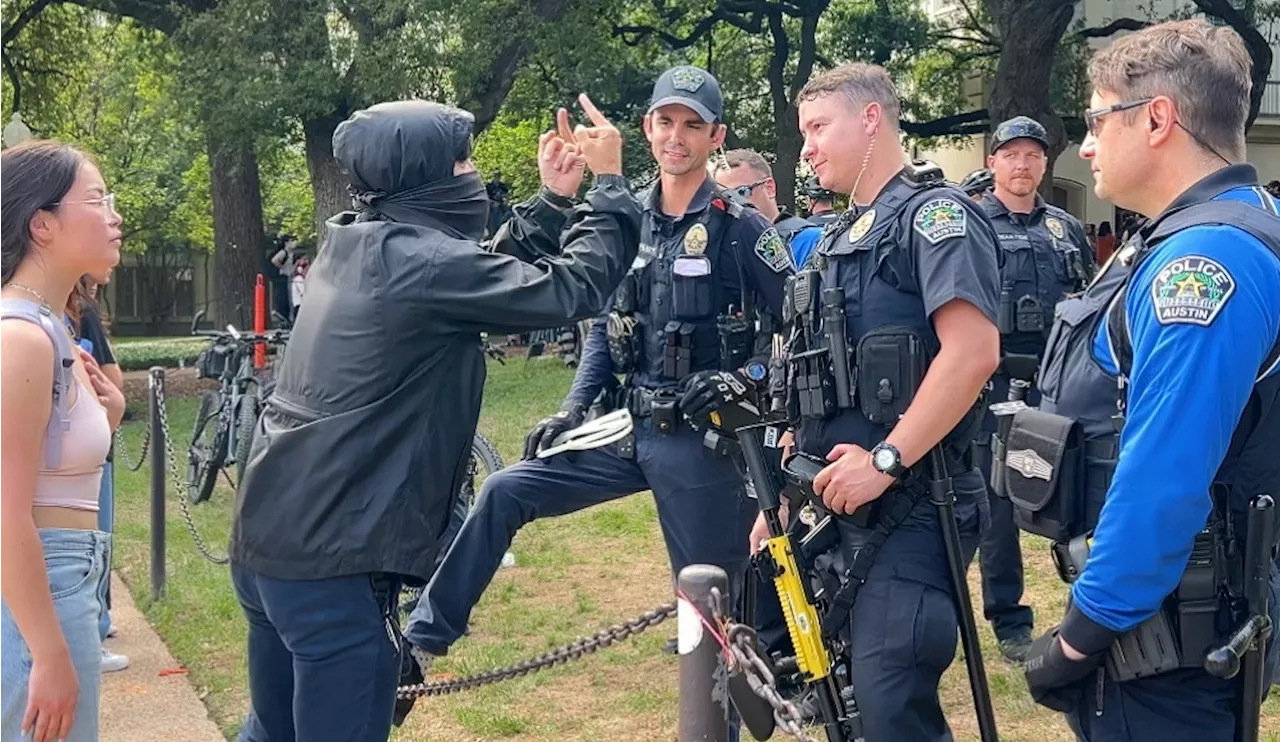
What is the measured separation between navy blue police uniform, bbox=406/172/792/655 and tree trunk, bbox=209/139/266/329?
16892 millimetres

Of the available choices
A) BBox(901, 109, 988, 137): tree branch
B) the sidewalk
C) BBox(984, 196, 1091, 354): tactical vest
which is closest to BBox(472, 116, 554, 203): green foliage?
BBox(901, 109, 988, 137): tree branch

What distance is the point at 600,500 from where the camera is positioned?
5328 mm

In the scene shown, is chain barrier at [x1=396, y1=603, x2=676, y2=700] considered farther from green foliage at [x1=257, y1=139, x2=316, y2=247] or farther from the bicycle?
green foliage at [x1=257, y1=139, x2=316, y2=247]

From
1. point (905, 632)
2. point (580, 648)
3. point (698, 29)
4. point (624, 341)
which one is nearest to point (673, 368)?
point (624, 341)

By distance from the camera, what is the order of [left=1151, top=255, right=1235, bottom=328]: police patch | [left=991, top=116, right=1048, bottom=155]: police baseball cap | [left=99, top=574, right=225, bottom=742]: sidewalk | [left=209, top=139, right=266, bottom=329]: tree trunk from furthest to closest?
1. [left=209, top=139, right=266, bottom=329]: tree trunk
2. [left=991, top=116, right=1048, bottom=155]: police baseball cap
3. [left=99, top=574, right=225, bottom=742]: sidewalk
4. [left=1151, top=255, right=1235, bottom=328]: police patch

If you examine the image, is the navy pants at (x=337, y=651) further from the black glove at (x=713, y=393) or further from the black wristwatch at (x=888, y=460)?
the black glove at (x=713, y=393)

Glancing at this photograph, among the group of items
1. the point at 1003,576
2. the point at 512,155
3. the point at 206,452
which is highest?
the point at 512,155

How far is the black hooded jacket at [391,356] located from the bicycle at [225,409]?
695cm

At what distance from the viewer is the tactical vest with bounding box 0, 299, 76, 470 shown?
2.87 metres

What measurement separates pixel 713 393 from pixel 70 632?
2.29 m

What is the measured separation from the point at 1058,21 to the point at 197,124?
36.8 feet

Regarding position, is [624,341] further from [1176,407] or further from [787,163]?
[787,163]

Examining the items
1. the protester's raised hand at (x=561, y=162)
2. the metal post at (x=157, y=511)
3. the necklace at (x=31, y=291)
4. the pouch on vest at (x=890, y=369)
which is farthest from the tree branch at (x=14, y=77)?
the pouch on vest at (x=890, y=369)

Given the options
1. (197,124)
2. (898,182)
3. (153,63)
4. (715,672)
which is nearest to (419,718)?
(715,672)
